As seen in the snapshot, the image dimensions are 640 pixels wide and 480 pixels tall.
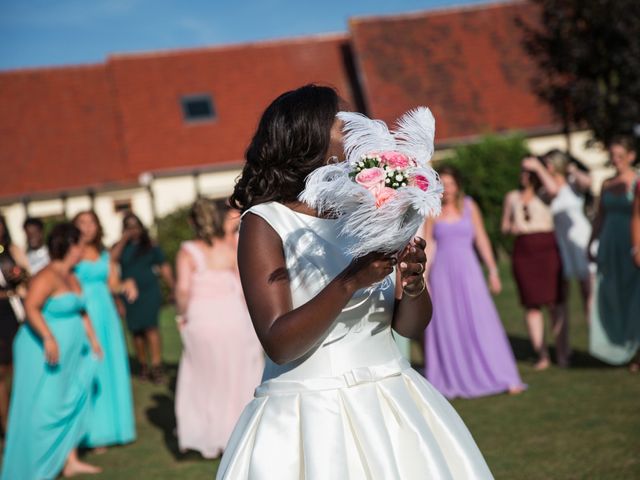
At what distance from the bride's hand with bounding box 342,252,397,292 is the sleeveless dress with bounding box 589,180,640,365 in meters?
7.57

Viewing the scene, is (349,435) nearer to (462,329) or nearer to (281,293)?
Result: (281,293)

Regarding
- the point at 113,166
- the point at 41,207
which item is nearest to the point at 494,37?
the point at 113,166

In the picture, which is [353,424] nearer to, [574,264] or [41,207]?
[574,264]

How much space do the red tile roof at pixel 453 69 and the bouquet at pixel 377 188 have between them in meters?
26.6

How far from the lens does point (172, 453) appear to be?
8492 millimetres

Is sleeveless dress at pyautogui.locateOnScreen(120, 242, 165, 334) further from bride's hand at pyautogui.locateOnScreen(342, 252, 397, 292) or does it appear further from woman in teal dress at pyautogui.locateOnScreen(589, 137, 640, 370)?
bride's hand at pyautogui.locateOnScreen(342, 252, 397, 292)

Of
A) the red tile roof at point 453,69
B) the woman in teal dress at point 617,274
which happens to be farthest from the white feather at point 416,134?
the red tile roof at point 453,69

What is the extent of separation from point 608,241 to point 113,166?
22125 millimetres

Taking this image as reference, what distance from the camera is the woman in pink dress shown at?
8273 millimetres

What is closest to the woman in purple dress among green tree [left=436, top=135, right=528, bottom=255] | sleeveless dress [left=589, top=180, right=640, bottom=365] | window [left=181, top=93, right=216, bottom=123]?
sleeveless dress [left=589, top=180, right=640, bottom=365]

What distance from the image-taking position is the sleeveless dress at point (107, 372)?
9.00 m

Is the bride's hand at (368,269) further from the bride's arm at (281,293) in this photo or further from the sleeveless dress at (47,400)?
the sleeveless dress at (47,400)

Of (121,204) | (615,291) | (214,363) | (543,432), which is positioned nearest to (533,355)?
(615,291)

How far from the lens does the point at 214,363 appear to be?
27.5ft
